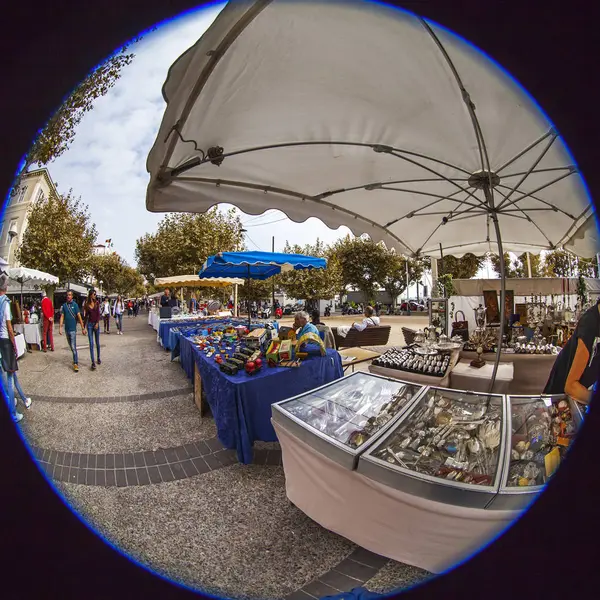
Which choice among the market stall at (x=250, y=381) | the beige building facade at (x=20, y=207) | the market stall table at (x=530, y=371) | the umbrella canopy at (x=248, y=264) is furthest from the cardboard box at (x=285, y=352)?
the beige building facade at (x=20, y=207)

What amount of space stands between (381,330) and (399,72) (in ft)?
20.4

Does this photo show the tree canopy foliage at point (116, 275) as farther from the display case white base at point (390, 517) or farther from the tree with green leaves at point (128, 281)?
the display case white base at point (390, 517)

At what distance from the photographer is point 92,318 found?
1204 mm

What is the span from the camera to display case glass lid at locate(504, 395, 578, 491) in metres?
0.79

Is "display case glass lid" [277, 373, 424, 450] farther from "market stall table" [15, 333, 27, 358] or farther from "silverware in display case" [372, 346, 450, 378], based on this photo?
"market stall table" [15, 333, 27, 358]

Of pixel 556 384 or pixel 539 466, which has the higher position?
pixel 556 384

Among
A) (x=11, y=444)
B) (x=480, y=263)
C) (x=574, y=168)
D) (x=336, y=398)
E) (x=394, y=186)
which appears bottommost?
(x=336, y=398)

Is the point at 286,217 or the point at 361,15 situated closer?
the point at 361,15

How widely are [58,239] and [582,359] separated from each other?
1856 millimetres

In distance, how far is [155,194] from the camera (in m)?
1.32

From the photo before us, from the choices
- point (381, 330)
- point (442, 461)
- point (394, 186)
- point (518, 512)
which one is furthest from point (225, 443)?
point (381, 330)

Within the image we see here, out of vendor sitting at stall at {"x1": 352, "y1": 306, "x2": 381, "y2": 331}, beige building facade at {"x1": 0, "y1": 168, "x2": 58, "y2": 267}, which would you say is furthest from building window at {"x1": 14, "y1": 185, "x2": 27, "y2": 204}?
vendor sitting at stall at {"x1": 352, "y1": 306, "x2": 381, "y2": 331}

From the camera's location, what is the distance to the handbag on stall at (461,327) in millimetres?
1640

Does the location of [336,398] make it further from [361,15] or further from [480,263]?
[361,15]
